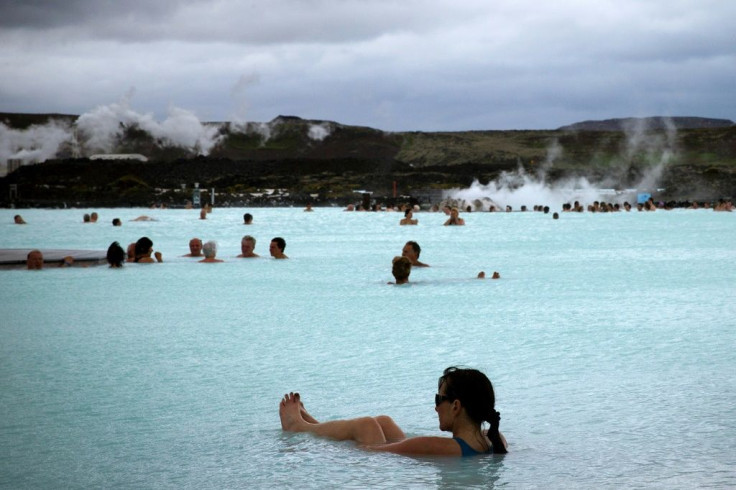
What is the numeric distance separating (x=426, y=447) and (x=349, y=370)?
3.40 metres

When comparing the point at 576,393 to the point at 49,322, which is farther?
the point at 49,322

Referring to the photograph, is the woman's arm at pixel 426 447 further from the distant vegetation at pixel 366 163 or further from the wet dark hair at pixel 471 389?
the distant vegetation at pixel 366 163

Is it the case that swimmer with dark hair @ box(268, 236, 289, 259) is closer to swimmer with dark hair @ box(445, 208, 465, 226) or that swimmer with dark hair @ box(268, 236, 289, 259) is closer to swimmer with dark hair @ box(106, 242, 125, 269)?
swimmer with dark hair @ box(106, 242, 125, 269)

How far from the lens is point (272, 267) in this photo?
19312mm

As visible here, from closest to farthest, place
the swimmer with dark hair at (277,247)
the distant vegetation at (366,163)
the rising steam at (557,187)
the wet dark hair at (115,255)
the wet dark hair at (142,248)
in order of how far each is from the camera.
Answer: the wet dark hair at (115,255)
the wet dark hair at (142,248)
the swimmer with dark hair at (277,247)
the rising steam at (557,187)
the distant vegetation at (366,163)

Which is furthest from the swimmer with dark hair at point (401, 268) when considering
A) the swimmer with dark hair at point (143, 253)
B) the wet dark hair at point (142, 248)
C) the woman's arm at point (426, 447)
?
the woman's arm at point (426, 447)

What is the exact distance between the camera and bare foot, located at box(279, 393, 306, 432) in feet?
19.0

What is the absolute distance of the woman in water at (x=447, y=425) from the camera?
4.77 metres

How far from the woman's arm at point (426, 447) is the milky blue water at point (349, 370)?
0.17ft

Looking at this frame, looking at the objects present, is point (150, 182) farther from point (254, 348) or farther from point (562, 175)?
point (254, 348)

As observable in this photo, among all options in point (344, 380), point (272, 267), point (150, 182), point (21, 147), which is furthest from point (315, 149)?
point (344, 380)

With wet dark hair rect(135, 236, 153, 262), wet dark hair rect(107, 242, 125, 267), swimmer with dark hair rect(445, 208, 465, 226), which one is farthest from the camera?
swimmer with dark hair rect(445, 208, 465, 226)

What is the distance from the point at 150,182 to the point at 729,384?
94511 millimetres

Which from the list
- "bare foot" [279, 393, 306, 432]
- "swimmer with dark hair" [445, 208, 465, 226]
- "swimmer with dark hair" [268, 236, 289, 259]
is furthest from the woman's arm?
"swimmer with dark hair" [445, 208, 465, 226]
